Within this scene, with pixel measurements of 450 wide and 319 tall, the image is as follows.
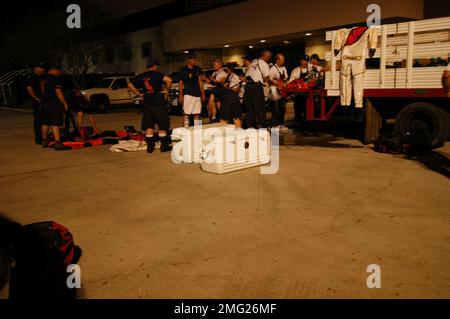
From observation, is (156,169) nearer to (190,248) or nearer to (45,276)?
(190,248)

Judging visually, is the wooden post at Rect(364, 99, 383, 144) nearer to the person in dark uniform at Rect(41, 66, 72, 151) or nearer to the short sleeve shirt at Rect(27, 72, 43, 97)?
the person in dark uniform at Rect(41, 66, 72, 151)

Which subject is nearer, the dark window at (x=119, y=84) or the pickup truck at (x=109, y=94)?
the pickup truck at (x=109, y=94)

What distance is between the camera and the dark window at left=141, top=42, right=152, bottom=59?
31853 millimetres

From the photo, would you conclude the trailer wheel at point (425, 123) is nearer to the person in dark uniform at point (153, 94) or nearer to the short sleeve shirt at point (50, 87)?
the person in dark uniform at point (153, 94)

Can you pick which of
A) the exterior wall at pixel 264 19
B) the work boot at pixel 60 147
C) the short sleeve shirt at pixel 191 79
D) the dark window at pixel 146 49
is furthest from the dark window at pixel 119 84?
the short sleeve shirt at pixel 191 79

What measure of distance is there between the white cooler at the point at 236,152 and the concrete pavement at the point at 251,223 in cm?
24

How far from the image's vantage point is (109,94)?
Answer: 2192 centimetres

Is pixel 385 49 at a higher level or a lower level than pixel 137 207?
higher

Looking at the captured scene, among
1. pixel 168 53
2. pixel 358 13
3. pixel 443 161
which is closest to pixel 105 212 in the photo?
pixel 443 161

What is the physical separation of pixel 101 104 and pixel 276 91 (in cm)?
1304

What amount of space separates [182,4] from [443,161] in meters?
26.6

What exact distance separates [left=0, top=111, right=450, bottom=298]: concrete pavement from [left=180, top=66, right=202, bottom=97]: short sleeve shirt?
2.52 m

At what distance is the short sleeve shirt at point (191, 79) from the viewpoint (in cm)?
973
